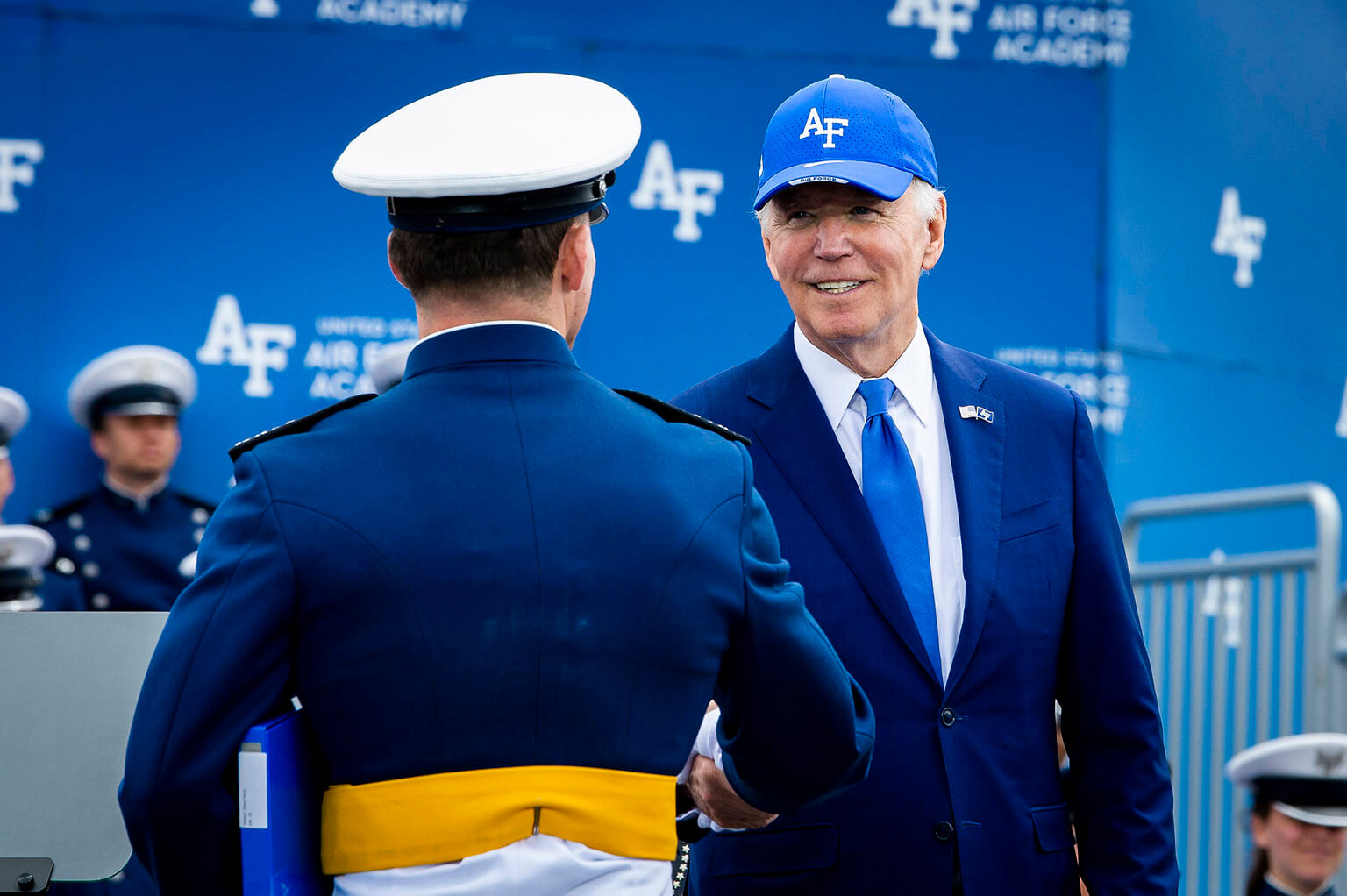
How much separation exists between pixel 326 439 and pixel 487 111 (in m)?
0.36

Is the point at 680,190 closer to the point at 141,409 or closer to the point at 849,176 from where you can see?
the point at 141,409

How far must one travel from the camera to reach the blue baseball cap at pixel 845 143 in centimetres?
219

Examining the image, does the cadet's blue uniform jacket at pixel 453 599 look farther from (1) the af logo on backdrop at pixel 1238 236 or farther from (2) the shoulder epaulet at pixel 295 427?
(1) the af logo on backdrop at pixel 1238 236

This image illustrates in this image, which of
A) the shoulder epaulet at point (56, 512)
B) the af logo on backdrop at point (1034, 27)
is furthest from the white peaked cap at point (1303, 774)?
the shoulder epaulet at point (56, 512)

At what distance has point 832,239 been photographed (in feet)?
7.36

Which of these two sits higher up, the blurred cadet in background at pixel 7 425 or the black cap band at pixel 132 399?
the black cap band at pixel 132 399

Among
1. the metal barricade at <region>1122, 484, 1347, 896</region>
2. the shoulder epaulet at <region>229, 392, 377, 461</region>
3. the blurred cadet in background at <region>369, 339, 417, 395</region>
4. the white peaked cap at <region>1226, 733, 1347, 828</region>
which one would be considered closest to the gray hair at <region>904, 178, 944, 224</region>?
the shoulder epaulet at <region>229, 392, 377, 461</region>

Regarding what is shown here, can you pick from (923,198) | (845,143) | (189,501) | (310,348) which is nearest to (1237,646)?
(923,198)

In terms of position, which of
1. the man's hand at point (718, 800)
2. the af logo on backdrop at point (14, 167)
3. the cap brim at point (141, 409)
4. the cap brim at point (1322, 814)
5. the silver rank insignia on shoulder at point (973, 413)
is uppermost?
the af logo on backdrop at point (14, 167)

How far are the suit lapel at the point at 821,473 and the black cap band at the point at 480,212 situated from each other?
74 centimetres

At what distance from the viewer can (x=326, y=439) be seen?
1.48 metres

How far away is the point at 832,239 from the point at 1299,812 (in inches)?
95.1

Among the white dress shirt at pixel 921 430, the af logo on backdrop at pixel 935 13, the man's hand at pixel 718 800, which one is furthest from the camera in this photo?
the af logo on backdrop at pixel 935 13

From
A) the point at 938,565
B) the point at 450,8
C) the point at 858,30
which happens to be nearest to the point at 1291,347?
the point at 858,30
